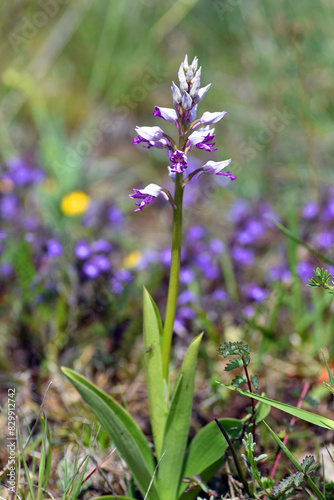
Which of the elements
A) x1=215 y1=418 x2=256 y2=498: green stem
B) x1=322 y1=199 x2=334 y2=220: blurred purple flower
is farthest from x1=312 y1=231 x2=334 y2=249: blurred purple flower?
x1=215 y1=418 x2=256 y2=498: green stem

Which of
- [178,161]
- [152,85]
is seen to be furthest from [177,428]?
[152,85]

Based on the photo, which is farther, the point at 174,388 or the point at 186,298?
the point at 186,298

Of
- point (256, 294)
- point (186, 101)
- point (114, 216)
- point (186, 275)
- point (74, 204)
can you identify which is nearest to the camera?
point (186, 101)

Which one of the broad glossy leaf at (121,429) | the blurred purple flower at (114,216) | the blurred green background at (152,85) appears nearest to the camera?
the broad glossy leaf at (121,429)

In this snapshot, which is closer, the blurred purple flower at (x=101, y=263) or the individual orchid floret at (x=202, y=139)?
the individual orchid floret at (x=202, y=139)

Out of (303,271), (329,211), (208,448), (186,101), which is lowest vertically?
(208,448)

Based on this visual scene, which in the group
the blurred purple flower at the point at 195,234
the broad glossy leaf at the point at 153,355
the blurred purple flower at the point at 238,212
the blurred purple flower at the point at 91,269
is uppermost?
the blurred purple flower at the point at 238,212

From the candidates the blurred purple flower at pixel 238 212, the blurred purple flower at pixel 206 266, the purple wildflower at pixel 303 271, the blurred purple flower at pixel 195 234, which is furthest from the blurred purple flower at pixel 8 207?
the purple wildflower at pixel 303 271

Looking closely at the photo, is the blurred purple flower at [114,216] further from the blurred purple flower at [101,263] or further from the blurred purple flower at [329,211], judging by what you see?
the blurred purple flower at [329,211]

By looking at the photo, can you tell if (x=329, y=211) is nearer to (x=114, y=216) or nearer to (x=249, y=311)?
(x=249, y=311)
